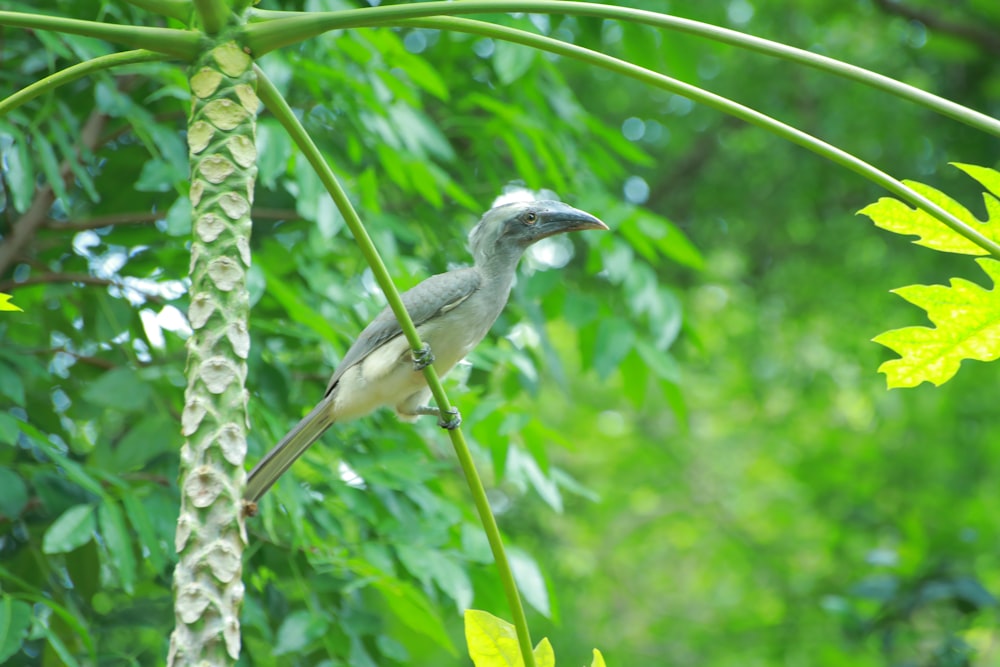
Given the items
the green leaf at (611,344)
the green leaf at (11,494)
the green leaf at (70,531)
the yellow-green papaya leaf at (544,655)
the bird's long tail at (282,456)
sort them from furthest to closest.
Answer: the green leaf at (611,344), the green leaf at (11,494), the green leaf at (70,531), the bird's long tail at (282,456), the yellow-green papaya leaf at (544,655)

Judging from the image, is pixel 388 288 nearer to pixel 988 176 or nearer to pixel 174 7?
pixel 174 7

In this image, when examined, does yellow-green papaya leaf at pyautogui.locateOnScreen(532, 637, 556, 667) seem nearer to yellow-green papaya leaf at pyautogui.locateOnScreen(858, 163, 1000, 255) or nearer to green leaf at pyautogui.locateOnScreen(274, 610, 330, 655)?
yellow-green papaya leaf at pyautogui.locateOnScreen(858, 163, 1000, 255)

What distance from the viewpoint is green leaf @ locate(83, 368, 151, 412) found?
132 inches

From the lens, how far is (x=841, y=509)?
32.9ft

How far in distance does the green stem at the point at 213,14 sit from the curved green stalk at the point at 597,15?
0.15 feet

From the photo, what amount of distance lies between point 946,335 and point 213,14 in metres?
1.35

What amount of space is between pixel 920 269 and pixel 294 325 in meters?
7.11

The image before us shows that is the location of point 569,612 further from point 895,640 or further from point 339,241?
point 339,241

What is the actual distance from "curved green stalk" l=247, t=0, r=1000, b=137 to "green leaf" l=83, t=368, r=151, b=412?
1817mm

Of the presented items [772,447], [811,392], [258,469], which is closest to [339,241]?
[258,469]

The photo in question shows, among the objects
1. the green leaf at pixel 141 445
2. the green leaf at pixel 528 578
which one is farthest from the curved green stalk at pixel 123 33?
the green leaf at pixel 528 578

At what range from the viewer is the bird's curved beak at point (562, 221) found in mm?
2959

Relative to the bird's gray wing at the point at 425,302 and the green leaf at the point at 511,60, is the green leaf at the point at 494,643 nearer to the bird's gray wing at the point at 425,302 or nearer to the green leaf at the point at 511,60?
the bird's gray wing at the point at 425,302

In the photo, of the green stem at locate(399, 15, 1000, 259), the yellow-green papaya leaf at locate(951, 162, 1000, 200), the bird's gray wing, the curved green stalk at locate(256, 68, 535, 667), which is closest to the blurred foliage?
the bird's gray wing
